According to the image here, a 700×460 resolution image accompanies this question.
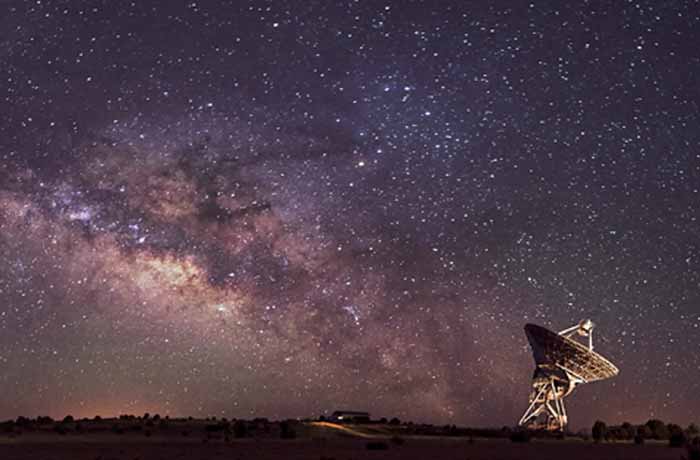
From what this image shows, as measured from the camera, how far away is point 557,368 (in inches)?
2554

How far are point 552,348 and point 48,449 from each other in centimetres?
4063

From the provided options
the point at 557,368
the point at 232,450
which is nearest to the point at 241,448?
the point at 232,450

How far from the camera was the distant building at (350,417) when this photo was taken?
77.7 meters

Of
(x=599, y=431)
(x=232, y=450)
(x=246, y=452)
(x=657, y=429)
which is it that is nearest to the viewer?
(x=246, y=452)

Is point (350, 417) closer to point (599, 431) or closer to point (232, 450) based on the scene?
point (599, 431)

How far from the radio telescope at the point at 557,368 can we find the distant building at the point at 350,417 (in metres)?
17.4

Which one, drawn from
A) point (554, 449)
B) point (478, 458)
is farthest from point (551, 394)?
point (478, 458)

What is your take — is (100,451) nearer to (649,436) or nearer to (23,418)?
(23,418)

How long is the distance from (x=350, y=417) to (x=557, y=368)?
25700 millimetres

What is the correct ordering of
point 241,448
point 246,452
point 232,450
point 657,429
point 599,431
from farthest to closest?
point 657,429
point 599,431
point 241,448
point 232,450
point 246,452

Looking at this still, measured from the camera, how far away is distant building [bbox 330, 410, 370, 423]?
77.7 m

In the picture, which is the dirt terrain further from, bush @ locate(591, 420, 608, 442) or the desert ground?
bush @ locate(591, 420, 608, 442)

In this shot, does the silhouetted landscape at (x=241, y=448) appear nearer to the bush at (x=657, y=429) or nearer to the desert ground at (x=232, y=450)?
the desert ground at (x=232, y=450)

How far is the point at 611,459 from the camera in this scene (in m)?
35.8
